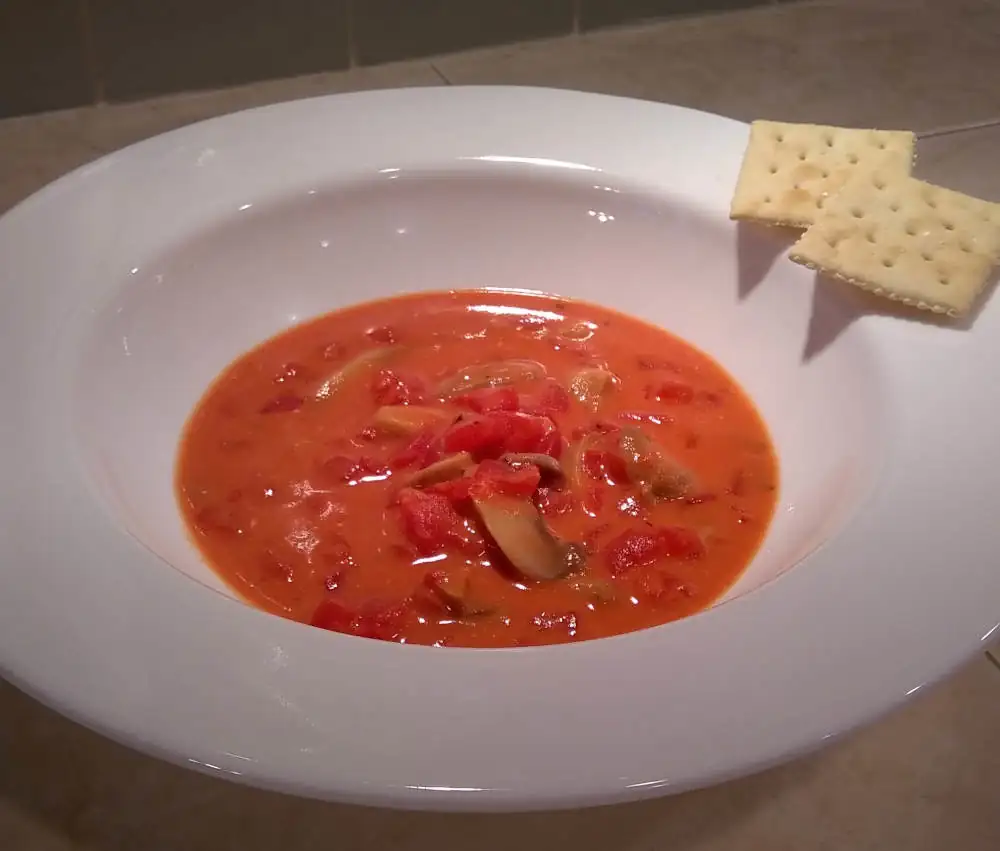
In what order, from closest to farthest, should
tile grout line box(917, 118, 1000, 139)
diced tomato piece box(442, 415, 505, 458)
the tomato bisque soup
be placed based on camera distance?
the tomato bisque soup
diced tomato piece box(442, 415, 505, 458)
tile grout line box(917, 118, 1000, 139)

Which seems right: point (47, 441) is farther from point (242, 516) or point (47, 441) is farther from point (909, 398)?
point (909, 398)

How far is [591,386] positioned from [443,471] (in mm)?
262

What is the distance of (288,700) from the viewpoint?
0.67 meters

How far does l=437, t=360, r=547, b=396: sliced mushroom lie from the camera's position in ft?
4.04

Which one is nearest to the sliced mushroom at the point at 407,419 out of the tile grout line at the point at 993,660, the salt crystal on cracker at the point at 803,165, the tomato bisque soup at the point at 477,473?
the tomato bisque soup at the point at 477,473

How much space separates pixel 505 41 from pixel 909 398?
3.91ft

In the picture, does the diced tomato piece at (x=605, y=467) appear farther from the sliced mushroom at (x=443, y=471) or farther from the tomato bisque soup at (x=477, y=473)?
the sliced mushroom at (x=443, y=471)

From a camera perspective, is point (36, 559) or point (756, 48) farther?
point (756, 48)

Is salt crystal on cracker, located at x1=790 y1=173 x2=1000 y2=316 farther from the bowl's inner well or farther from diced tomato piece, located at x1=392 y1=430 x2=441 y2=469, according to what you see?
diced tomato piece, located at x1=392 y1=430 x2=441 y2=469

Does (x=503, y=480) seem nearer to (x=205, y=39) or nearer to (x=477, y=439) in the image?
(x=477, y=439)

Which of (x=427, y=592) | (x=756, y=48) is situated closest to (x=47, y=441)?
(x=427, y=592)

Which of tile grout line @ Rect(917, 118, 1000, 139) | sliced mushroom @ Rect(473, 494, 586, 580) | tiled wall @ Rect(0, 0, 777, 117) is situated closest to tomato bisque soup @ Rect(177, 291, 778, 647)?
sliced mushroom @ Rect(473, 494, 586, 580)

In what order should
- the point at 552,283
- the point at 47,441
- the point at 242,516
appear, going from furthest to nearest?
1. the point at 552,283
2. the point at 242,516
3. the point at 47,441

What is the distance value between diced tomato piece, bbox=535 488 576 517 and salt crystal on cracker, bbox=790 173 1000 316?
0.33m
